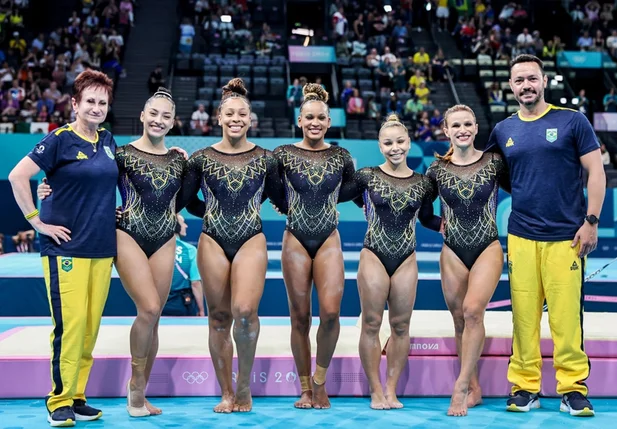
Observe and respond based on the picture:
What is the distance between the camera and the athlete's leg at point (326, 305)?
3.84m

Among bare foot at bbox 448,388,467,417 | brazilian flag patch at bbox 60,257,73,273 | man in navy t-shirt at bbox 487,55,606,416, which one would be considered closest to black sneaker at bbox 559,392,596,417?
man in navy t-shirt at bbox 487,55,606,416

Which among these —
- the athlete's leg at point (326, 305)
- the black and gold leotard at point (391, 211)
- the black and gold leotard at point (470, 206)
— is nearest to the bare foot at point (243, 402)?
the athlete's leg at point (326, 305)

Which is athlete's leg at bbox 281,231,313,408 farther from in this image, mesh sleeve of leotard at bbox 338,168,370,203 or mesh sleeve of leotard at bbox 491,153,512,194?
mesh sleeve of leotard at bbox 491,153,512,194

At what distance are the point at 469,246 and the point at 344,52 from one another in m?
12.2

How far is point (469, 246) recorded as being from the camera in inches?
154

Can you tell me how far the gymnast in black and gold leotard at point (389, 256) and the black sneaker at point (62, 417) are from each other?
1.65 meters

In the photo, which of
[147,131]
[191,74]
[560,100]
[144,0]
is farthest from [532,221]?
[144,0]

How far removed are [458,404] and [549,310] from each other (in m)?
0.76

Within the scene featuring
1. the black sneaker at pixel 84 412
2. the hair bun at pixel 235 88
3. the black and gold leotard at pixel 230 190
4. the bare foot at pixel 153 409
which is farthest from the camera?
the hair bun at pixel 235 88

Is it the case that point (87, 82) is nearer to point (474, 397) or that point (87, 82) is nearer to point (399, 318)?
point (399, 318)

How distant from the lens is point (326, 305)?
3.82 meters

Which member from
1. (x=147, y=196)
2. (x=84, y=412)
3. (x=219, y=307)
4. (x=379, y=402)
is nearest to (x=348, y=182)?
(x=219, y=307)

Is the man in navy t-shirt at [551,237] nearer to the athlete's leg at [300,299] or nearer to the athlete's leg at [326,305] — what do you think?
the athlete's leg at [326,305]

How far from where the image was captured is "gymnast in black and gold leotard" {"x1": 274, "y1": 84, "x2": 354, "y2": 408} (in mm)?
3875
